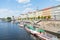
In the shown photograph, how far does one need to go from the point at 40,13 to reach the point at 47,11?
11.8 meters

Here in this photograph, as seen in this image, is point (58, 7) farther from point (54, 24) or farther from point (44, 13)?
point (54, 24)

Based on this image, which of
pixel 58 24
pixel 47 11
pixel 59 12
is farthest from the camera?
pixel 47 11

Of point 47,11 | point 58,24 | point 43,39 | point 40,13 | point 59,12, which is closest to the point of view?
point 43,39

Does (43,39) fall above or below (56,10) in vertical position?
below

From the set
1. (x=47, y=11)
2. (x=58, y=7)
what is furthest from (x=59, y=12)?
(x=47, y=11)

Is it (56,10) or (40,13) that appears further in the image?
(40,13)

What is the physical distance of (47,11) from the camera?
8594 centimetres

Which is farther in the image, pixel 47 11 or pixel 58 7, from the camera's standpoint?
pixel 47 11

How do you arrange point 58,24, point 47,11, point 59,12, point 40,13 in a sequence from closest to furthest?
→ point 58,24
point 59,12
point 47,11
point 40,13

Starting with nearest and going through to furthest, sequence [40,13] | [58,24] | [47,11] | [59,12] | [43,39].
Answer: [43,39] < [58,24] < [59,12] < [47,11] < [40,13]

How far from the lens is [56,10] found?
71.4 metres

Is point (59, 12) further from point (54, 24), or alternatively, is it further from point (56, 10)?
point (54, 24)

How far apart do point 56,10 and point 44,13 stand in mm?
20028

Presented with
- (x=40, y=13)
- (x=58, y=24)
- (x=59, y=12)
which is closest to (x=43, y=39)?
(x=58, y=24)
